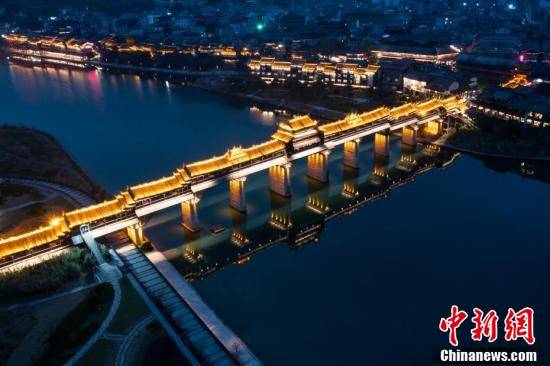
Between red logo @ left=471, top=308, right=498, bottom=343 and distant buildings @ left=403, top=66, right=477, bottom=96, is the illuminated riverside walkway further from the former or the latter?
red logo @ left=471, top=308, right=498, bottom=343

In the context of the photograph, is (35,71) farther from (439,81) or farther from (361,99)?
(439,81)

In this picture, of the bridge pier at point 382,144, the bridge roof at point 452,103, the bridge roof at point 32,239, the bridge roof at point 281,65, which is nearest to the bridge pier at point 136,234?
the bridge roof at point 32,239

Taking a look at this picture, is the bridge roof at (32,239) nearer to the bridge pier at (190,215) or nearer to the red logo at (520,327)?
the bridge pier at (190,215)

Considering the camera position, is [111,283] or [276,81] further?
[276,81]

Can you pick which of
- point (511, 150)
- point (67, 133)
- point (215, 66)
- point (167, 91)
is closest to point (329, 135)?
point (511, 150)

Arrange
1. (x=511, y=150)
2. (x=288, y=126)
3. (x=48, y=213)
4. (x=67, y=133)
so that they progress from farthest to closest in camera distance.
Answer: (x=67, y=133) < (x=511, y=150) < (x=288, y=126) < (x=48, y=213)

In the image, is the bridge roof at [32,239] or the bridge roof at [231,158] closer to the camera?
the bridge roof at [32,239]
